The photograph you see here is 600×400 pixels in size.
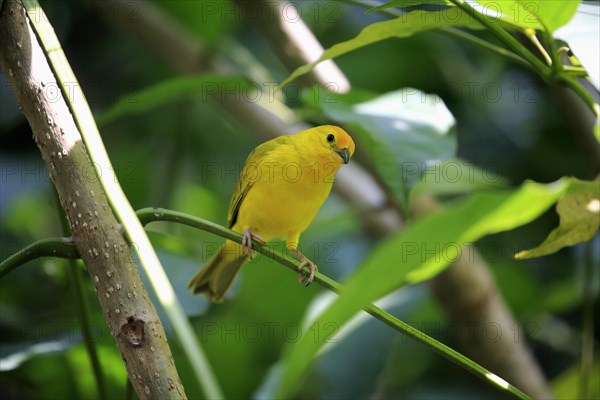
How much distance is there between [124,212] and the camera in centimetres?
118

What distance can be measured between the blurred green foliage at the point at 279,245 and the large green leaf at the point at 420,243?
2.69 feet

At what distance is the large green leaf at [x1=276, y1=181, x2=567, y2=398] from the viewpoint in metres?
0.84

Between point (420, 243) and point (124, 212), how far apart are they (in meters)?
0.51

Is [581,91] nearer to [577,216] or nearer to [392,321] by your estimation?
[577,216]

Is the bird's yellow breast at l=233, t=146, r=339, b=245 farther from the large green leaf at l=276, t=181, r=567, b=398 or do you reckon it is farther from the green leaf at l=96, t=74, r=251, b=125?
the large green leaf at l=276, t=181, r=567, b=398

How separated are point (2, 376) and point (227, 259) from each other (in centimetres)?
89

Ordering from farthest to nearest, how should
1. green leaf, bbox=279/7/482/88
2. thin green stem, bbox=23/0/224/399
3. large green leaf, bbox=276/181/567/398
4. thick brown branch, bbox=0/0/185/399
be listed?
green leaf, bbox=279/7/482/88, thick brown branch, bbox=0/0/185/399, thin green stem, bbox=23/0/224/399, large green leaf, bbox=276/181/567/398

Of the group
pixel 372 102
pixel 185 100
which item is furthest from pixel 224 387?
pixel 185 100

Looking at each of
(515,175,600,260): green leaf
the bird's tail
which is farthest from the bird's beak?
(515,175,600,260): green leaf

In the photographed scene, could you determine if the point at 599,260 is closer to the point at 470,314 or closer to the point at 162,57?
the point at 470,314

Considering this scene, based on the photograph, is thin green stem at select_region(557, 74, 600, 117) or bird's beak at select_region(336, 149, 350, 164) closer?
thin green stem at select_region(557, 74, 600, 117)

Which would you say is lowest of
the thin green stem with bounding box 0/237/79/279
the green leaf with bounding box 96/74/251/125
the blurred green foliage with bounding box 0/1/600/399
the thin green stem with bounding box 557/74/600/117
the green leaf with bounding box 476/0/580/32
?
the blurred green foliage with bounding box 0/1/600/399

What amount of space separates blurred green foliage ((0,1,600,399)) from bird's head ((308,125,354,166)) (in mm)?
103

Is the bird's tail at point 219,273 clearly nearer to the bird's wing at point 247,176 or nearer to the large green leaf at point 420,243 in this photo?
the bird's wing at point 247,176
